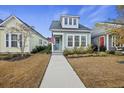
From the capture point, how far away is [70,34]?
2541 cm

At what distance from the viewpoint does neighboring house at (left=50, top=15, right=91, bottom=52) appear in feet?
83.0

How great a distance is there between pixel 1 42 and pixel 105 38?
12.3 m

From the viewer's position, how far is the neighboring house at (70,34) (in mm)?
25297

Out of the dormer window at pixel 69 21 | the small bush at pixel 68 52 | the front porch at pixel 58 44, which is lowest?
the small bush at pixel 68 52

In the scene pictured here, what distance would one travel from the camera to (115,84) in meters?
9.09

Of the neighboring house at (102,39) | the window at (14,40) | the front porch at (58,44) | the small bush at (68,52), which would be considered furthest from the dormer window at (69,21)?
the window at (14,40)

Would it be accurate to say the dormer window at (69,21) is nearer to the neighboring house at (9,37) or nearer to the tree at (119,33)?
the neighboring house at (9,37)

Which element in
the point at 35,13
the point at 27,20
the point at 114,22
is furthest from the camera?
the point at 27,20

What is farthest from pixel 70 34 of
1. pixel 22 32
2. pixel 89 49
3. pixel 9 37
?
pixel 9 37
